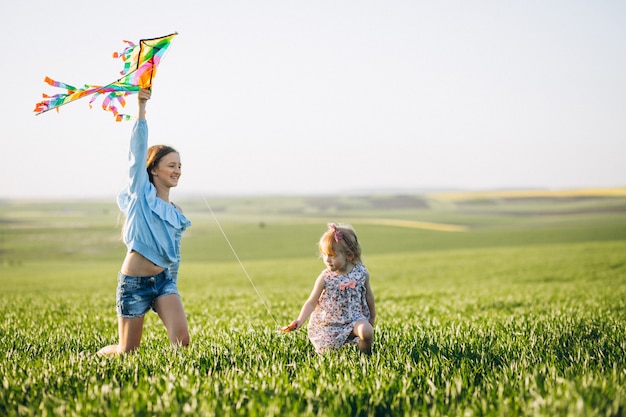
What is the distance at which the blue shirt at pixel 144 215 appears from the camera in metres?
5.48

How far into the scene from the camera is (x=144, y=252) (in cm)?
555

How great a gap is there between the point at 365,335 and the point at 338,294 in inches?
21.2

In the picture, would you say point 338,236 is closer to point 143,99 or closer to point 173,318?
point 173,318

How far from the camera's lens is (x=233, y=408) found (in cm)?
356

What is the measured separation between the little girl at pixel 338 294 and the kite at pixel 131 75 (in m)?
2.50

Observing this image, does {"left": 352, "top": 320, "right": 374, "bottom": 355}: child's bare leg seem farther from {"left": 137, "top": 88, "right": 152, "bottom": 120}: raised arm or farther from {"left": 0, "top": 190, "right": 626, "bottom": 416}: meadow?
{"left": 137, "top": 88, "right": 152, "bottom": 120}: raised arm

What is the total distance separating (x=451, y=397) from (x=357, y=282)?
1.90 m

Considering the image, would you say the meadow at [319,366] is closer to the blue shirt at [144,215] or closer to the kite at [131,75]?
the blue shirt at [144,215]

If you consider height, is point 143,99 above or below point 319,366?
above

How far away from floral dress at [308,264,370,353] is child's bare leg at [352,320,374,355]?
175 mm

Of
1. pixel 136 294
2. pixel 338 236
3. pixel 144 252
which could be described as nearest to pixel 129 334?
pixel 136 294

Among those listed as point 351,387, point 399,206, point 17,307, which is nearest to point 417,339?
point 351,387

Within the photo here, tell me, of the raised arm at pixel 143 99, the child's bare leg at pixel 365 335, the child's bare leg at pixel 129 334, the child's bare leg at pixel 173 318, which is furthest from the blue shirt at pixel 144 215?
the child's bare leg at pixel 365 335

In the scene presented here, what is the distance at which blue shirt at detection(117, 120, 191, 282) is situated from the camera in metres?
5.48
